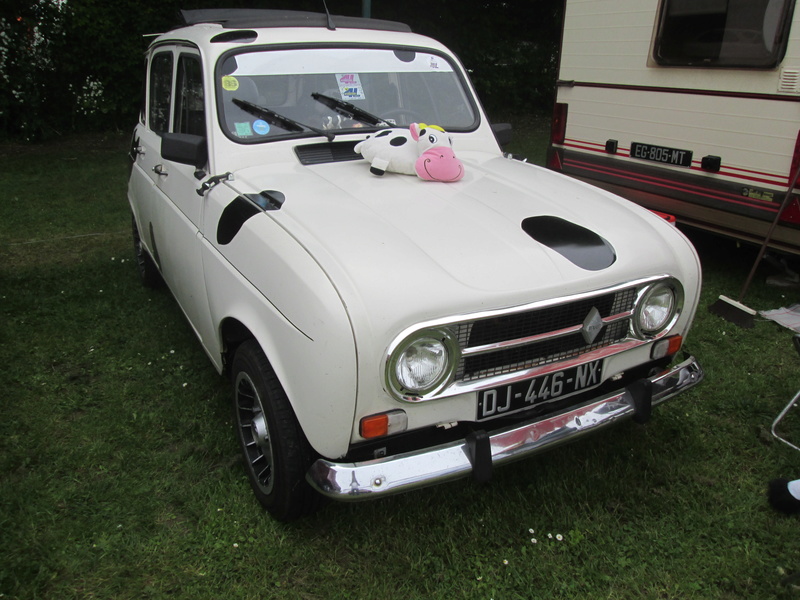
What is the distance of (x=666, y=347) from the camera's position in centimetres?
263

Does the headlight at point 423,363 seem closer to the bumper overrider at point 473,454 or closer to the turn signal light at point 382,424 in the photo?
the turn signal light at point 382,424

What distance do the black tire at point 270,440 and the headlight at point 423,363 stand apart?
497 millimetres

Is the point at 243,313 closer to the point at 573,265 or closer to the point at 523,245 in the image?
the point at 523,245

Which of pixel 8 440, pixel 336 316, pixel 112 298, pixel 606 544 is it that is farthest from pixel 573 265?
pixel 112 298

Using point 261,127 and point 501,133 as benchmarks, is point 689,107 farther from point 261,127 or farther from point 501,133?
point 261,127

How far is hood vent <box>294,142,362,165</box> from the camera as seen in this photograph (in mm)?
3154

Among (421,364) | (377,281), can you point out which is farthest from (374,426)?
(377,281)

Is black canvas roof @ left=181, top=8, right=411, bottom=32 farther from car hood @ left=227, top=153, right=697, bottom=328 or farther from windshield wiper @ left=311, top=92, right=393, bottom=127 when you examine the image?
car hood @ left=227, top=153, right=697, bottom=328

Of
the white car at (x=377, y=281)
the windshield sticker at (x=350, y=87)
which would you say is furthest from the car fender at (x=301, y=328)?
the windshield sticker at (x=350, y=87)

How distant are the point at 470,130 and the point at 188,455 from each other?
2.34 meters

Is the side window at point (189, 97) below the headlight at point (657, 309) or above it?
above

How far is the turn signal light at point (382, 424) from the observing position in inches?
80.5

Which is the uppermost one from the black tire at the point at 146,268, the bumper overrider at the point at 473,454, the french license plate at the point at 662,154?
the french license plate at the point at 662,154

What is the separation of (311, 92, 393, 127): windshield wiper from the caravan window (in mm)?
2943
